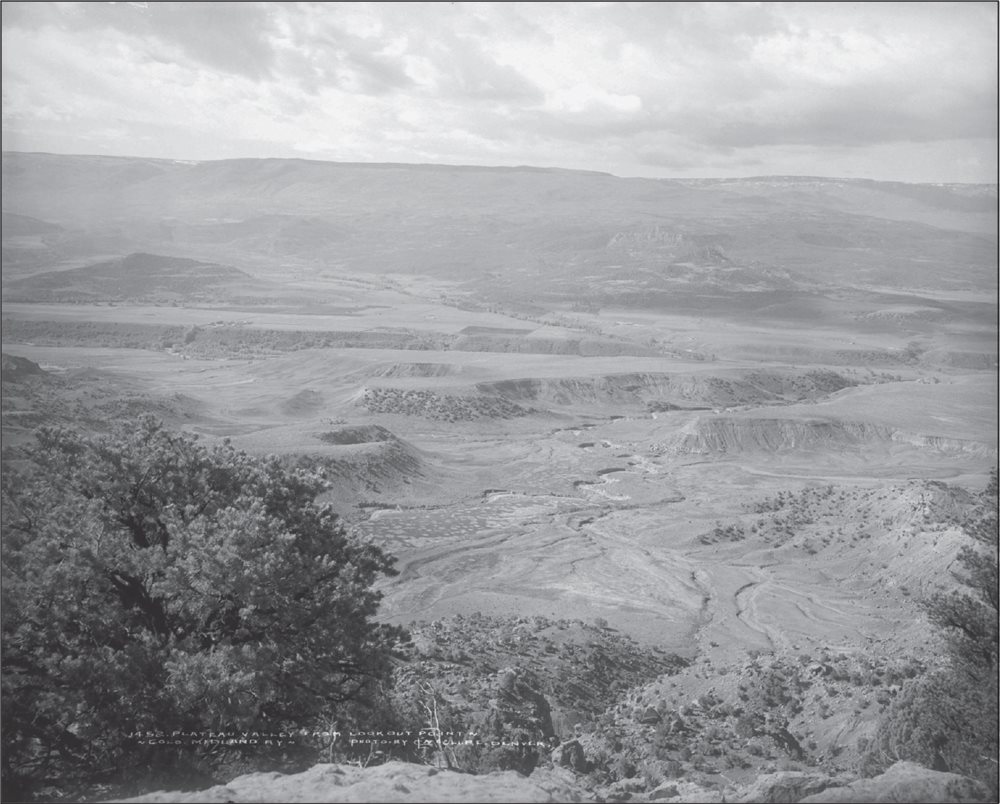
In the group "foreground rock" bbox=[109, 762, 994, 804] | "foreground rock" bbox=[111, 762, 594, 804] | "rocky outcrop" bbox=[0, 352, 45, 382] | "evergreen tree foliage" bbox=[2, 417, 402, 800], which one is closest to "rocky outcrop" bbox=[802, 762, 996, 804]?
"foreground rock" bbox=[109, 762, 994, 804]

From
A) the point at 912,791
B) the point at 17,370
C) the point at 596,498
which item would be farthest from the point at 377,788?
the point at 17,370

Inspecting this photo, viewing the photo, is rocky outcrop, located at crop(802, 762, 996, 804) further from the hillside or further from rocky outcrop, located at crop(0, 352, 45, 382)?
rocky outcrop, located at crop(0, 352, 45, 382)

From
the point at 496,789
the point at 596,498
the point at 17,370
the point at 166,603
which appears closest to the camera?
the point at 496,789

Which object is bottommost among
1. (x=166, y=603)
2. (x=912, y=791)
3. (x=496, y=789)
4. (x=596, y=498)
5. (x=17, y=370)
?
Answer: (x=596, y=498)

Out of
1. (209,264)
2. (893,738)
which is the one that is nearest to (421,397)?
(893,738)

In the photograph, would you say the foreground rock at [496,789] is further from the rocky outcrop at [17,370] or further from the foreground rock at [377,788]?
the rocky outcrop at [17,370]

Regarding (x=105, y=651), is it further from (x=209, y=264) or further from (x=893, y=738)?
(x=209, y=264)

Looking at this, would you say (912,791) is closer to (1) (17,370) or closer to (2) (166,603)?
(2) (166,603)
